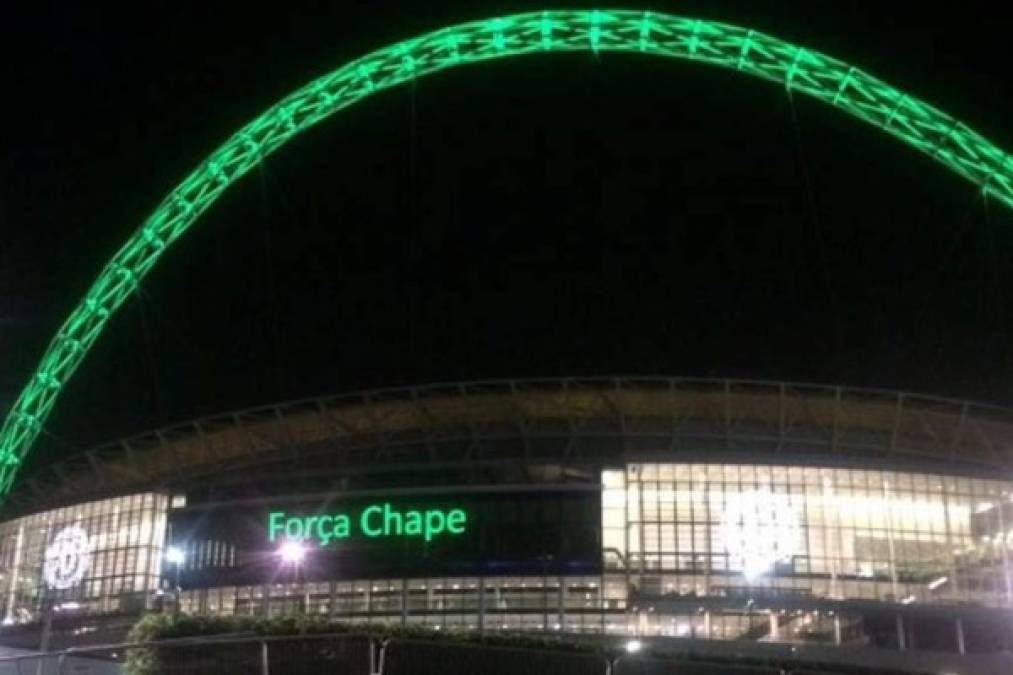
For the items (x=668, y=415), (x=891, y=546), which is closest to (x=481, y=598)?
(x=668, y=415)

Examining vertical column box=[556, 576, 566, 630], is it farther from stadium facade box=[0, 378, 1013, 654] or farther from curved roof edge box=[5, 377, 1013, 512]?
curved roof edge box=[5, 377, 1013, 512]

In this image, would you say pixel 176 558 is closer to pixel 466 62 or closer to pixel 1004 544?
pixel 1004 544

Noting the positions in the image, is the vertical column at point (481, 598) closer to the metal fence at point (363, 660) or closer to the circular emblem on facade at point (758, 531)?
the circular emblem on facade at point (758, 531)

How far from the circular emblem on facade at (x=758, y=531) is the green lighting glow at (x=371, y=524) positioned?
15.5 meters

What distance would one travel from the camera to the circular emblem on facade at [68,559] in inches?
3334

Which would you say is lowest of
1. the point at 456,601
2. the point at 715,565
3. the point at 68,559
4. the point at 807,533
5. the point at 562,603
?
the point at 562,603

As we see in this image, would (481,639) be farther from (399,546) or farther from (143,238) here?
(399,546)

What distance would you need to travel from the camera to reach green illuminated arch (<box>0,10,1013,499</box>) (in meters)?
27.8

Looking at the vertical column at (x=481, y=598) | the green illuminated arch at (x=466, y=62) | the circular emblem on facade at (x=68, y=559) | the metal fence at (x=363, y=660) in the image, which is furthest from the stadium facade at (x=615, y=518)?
the metal fence at (x=363, y=660)

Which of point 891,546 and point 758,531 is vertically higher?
point 758,531

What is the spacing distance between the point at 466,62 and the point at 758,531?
4588 centimetres

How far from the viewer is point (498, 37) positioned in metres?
31.6

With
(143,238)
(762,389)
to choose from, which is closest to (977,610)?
(762,389)

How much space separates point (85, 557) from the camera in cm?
8462
